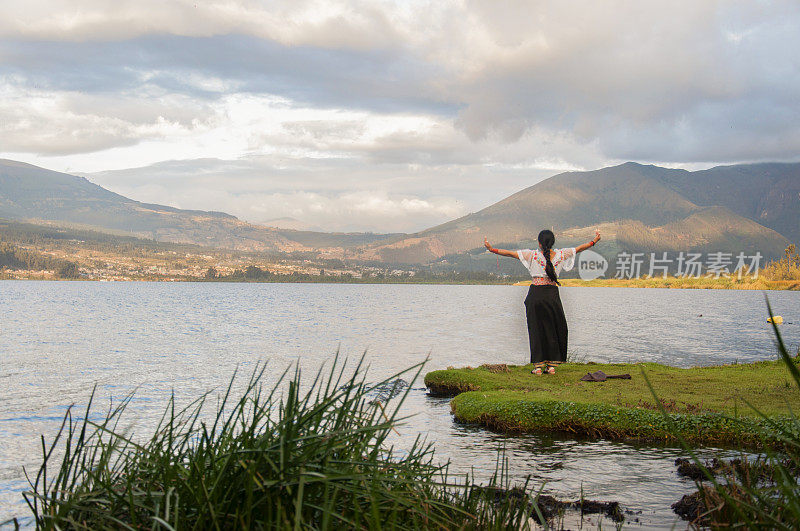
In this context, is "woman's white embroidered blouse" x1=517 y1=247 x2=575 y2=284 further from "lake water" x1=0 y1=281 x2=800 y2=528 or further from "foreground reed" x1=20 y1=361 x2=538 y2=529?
"foreground reed" x1=20 y1=361 x2=538 y2=529

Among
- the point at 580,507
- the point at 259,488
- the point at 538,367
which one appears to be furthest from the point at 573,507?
the point at 538,367

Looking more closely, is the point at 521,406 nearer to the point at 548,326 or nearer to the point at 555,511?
the point at 548,326

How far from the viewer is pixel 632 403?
1524 centimetres

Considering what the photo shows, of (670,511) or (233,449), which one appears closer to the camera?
(233,449)

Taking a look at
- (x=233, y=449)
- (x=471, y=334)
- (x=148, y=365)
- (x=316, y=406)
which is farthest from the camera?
(x=471, y=334)

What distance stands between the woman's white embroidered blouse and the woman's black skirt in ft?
1.47

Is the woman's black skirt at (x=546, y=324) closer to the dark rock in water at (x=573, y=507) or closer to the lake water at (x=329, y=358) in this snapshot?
the lake water at (x=329, y=358)

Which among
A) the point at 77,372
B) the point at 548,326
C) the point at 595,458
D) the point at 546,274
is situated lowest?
Result: the point at 77,372

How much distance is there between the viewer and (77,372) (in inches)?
1366

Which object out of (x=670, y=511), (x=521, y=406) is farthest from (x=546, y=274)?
(x=670, y=511)

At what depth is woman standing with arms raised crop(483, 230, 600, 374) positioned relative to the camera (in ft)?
62.4

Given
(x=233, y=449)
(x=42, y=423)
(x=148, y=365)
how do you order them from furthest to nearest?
(x=148, y=365) → (x=42, y=423) → (x=233, y=449)

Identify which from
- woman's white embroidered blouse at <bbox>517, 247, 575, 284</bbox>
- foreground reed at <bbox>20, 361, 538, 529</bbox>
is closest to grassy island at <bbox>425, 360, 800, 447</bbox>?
woman's white embroidered blouse at <bbox>517, 247, 575, 284</bbox>

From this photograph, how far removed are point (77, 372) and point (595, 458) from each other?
100 feet
